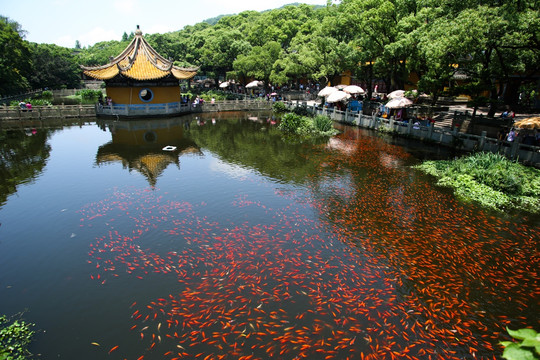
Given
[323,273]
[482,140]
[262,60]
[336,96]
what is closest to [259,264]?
[323,273]

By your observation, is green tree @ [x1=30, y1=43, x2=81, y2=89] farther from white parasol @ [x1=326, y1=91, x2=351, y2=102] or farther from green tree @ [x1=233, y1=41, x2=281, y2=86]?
→ white parasol @ [x1=326, y1=91, x2=351, y2=102]

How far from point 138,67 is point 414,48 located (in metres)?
24.2

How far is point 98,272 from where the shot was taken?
24.9 feet

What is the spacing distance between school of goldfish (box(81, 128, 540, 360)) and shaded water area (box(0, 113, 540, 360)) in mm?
36

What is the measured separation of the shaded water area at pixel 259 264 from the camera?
19.2 feet

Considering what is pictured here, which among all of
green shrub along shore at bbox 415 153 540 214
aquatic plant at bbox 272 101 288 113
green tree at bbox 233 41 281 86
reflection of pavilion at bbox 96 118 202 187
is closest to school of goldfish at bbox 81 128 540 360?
green shrub along shore at bbox 415 153 540 214

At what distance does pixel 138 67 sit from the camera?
30.0 m

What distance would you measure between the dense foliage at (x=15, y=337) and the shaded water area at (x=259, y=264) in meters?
0.21

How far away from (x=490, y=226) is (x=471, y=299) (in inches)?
170

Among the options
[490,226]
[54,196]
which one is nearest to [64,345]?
[54,196]

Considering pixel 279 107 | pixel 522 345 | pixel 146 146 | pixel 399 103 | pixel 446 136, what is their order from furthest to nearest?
pixel 279 107 → pixel 399 103 → pixel 146 146 → pixel 446 136 → pixel 522 345

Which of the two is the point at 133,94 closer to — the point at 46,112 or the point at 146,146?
the point at 46,112

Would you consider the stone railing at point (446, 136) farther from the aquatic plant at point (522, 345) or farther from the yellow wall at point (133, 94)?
the aquatic plant at point (522, 345)

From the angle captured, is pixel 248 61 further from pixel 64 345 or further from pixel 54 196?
pixel 64 345
